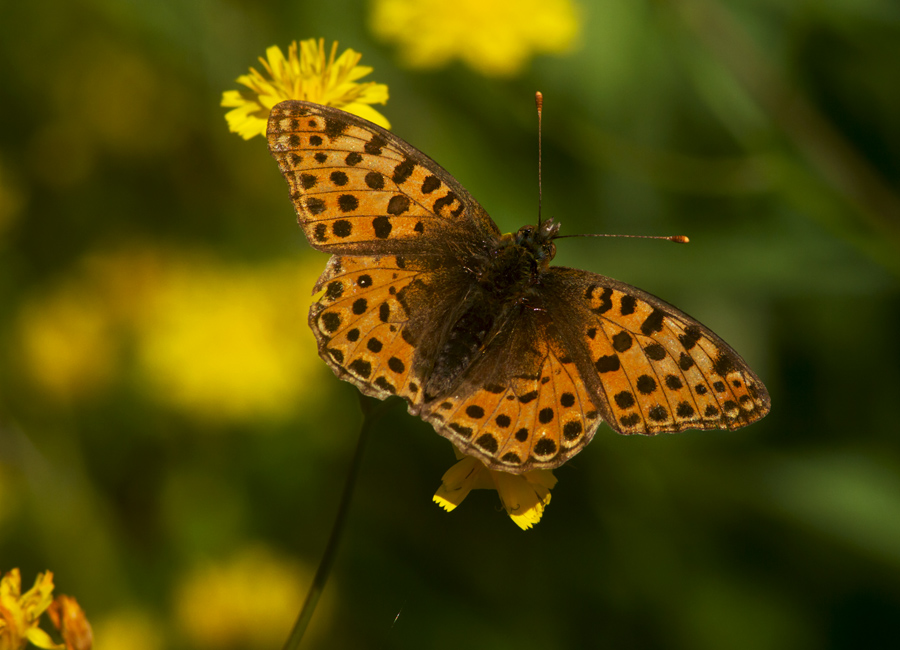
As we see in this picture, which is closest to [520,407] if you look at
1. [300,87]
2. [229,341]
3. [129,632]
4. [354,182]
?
[354,182]

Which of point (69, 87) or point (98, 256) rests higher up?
point (69, 87)

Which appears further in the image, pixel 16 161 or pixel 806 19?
pixel 16 161

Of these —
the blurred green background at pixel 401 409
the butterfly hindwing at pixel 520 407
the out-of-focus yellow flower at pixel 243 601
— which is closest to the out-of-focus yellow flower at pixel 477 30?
the blurred green background at pixel 401 409

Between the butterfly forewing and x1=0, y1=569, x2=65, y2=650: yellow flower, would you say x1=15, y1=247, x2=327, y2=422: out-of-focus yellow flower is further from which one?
x1=0, y1=569, x2=65, y2=650: yellow flower

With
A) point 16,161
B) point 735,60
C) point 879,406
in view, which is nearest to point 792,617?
point 879,406

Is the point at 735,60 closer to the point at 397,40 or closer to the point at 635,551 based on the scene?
the point at 397,40

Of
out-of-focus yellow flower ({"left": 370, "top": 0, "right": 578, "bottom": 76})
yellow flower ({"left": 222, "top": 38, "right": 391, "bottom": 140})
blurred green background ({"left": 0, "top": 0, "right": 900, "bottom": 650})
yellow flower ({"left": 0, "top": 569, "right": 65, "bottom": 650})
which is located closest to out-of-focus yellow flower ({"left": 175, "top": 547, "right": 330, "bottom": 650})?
blurred green background ({"left": 0, "top": 0, "right": 900, "bottom": 650})

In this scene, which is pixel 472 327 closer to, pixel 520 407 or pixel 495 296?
pixel 495 296
